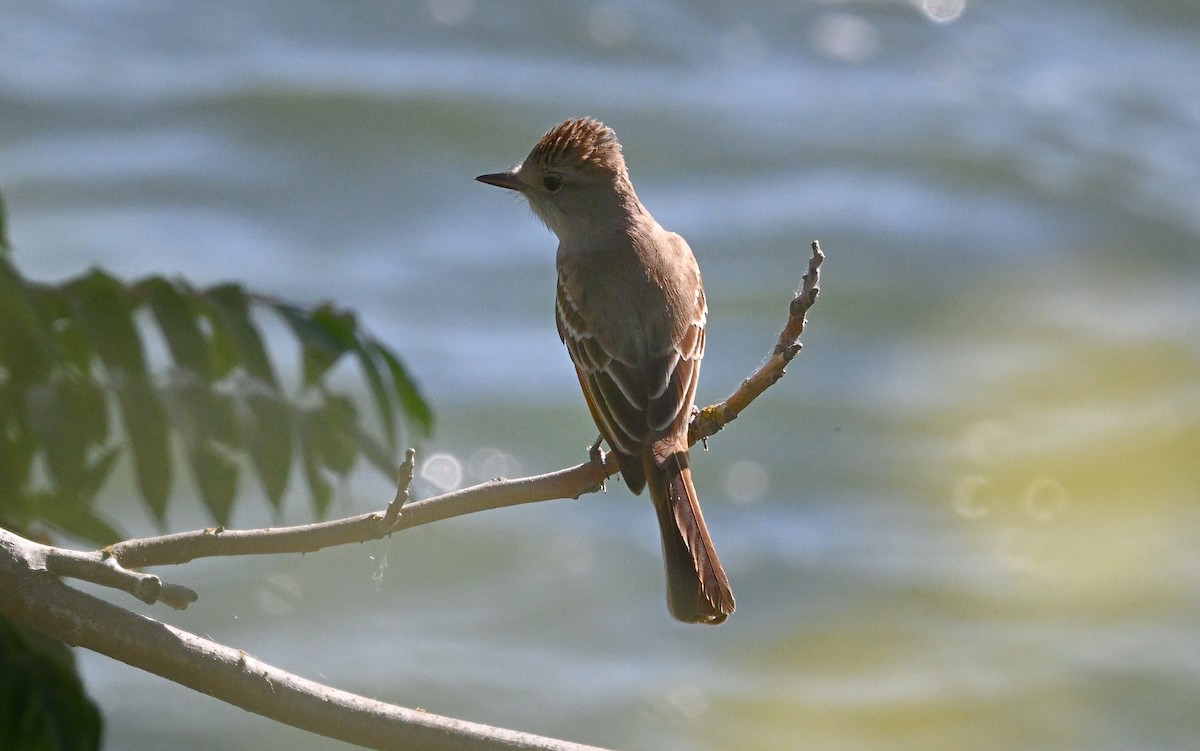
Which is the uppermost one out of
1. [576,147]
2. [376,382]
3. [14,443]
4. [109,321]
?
[576,147]

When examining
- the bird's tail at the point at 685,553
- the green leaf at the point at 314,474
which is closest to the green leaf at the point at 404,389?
the green leaf at the point at 314,474

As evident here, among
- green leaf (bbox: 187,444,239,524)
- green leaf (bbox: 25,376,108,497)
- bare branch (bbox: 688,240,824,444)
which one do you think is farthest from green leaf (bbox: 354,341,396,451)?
bare branch (bbox: 688,240,824,444)

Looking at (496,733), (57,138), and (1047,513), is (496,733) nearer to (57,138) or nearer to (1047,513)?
(1047,513)

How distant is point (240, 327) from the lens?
16.8ft

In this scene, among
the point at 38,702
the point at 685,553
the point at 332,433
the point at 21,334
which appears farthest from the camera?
the point at 332,433

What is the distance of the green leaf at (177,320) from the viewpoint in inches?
198

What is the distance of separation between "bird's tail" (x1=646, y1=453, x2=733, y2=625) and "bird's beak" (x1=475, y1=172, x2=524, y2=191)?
175cm

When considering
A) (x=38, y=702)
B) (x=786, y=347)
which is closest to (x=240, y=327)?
(x=38, y=702)

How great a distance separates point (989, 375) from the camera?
1312cm

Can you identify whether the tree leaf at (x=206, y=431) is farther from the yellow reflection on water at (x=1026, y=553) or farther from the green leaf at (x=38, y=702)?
the yellow reflection on water at (x=1026, y=553)

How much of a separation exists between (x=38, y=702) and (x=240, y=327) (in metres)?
1.62

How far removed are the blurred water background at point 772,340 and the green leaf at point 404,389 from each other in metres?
3.65

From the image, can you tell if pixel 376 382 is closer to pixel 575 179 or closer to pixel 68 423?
pixel 68 423

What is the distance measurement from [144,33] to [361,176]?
3.36 m
